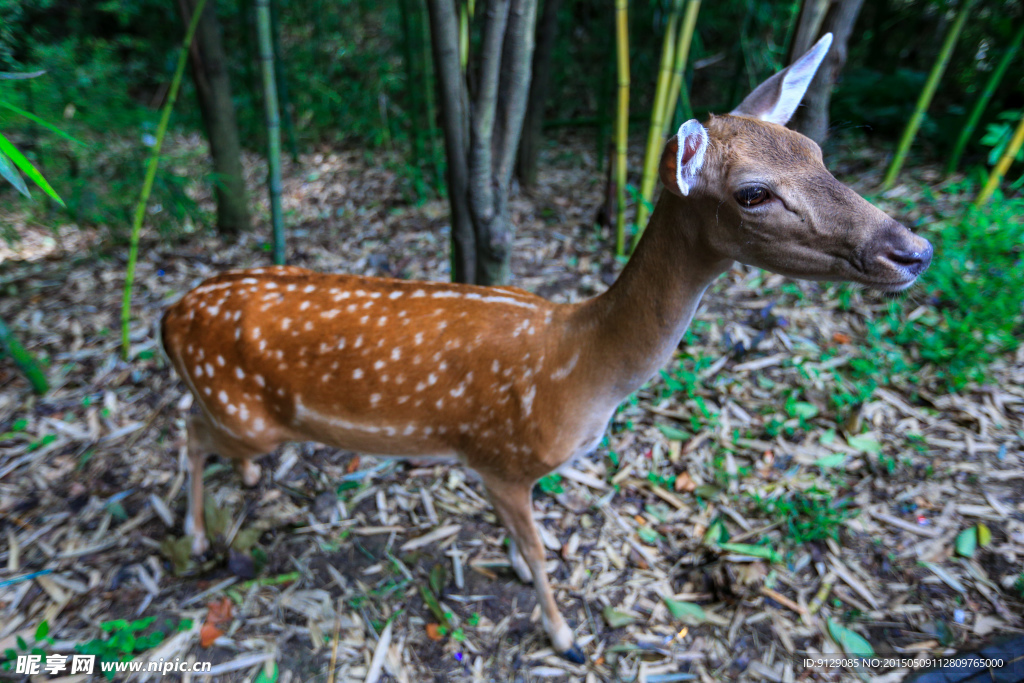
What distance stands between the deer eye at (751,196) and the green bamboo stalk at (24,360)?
3468 mm

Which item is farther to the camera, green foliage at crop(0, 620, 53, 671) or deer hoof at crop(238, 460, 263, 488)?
deer hoof at crop(238, 460, 263, 488)

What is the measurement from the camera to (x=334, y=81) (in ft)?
19.8

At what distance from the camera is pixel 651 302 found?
1594mm

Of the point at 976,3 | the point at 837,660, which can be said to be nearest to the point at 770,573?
the point at 837,660

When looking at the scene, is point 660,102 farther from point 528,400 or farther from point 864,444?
point 864,444

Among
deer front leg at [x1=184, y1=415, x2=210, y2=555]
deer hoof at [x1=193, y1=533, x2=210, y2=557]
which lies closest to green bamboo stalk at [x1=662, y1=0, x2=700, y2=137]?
deer front leg at [x1=184, y1=415, x2=210, y2=555]

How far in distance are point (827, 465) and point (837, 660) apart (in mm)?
870

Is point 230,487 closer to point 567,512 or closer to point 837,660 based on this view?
point 567,512

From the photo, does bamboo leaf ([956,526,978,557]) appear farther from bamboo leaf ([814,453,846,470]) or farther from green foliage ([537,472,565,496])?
green foliage ([537,472,565,496])

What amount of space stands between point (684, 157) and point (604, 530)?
1775 mm

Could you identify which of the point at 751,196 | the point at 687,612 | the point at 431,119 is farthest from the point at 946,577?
the point at 431,119

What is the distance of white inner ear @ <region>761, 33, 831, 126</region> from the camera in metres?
1.52

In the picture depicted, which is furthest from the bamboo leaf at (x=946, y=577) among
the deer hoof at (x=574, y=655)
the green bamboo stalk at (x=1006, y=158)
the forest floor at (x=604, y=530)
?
the green bamboo stalk at (x=1006, y=158)

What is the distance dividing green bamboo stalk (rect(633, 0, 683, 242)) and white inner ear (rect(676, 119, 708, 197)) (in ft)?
3.96
